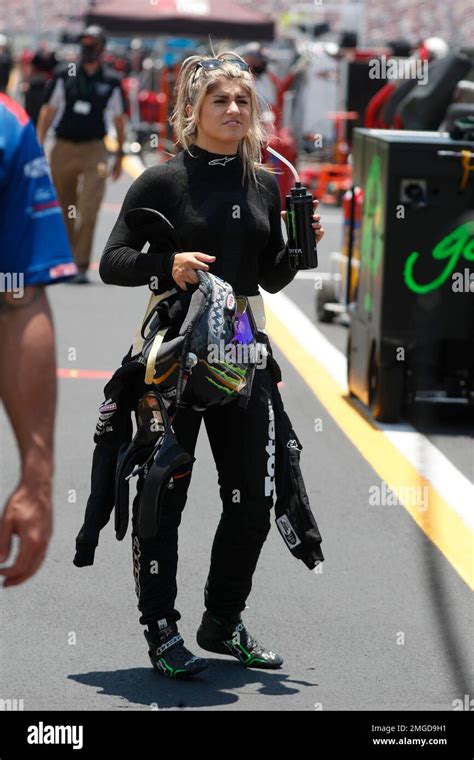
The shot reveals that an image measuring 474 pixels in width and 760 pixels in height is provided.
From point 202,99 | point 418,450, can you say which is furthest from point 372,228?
point 202,99

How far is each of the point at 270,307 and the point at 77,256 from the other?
2052mm

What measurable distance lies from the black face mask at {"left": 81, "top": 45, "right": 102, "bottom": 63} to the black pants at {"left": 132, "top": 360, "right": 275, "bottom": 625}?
979cm

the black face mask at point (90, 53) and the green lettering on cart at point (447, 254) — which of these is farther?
the black face mask at point (90, 53)

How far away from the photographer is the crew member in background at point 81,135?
14328 millimetres

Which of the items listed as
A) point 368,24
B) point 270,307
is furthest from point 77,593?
point 368,24

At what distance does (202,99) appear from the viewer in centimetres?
499

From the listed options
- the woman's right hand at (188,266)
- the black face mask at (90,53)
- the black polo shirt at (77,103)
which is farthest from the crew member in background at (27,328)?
the black face mask at (90,53)

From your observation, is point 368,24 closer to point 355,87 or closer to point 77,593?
point 355,87

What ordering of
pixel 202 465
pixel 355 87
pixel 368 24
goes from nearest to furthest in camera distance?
pixel 202 465
pixel 355 87
pixel 368 24

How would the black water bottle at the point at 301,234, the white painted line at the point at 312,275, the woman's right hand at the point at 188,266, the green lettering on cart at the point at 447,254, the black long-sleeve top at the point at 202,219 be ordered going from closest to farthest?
the woman's right hand at the point at 188,266 < the black long-sleeve top at the point at 202,219 < the black water bottle at the point at 301,234 < the green lettering on cart at the point at 447,254 < the white painted line at the point at 312,275

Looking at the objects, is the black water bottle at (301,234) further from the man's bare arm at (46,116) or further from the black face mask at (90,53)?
the black face mask at (90,53)

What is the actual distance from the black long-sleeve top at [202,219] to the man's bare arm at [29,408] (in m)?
1.82

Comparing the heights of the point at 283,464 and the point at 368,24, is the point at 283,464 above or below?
below

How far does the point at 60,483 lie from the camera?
24.9ft
